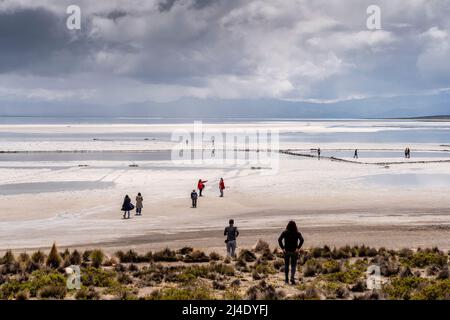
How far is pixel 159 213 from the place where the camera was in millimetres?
28406

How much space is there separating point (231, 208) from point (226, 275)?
14.4 m

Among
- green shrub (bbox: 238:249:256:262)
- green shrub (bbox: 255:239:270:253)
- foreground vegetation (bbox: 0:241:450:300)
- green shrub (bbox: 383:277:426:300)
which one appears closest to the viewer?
green shrub (bbox: 383:277:426:300)

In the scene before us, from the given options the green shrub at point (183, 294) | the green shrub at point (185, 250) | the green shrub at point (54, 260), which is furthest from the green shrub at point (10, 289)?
the green shrub at point (185, 250)

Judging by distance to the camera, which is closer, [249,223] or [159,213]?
[249,223]

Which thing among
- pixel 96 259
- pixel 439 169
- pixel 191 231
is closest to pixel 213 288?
pixel 96 259

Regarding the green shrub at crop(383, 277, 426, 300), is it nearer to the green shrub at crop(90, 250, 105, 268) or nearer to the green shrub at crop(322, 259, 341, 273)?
the green shrub at crop(322, 259, 341, 273)

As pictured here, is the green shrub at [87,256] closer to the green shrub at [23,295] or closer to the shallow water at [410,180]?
the green shrub at [23,295]

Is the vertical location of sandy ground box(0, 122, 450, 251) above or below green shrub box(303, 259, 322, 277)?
above

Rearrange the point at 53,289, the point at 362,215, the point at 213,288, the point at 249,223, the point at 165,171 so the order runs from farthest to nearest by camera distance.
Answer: the point at 165,171
the point at 362,215
the point at 249,223
the point at 213,288
the point at 53,289

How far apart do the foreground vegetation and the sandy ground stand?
2.19 meters

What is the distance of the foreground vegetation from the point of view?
13141 millimetres

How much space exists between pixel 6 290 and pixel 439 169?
1807 inches

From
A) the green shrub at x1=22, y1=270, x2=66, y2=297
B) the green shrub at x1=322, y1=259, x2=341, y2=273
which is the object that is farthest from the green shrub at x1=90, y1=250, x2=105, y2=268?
the green shrub at x1=322, y1=259, x2=341, y2=273

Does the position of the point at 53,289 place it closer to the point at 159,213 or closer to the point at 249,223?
the point at 249,223
